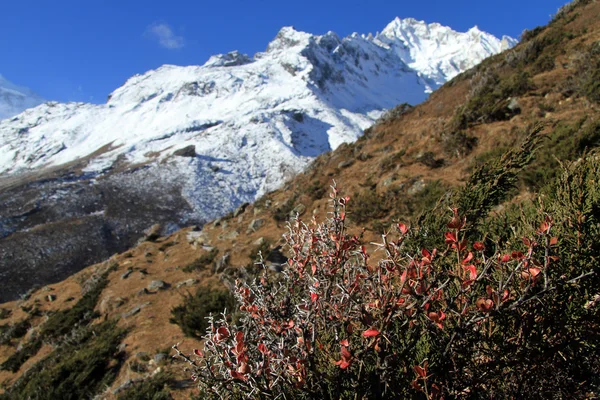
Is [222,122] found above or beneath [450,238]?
above

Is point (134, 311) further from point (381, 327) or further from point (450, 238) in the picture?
point (450, 238)

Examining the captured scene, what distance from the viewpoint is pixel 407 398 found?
1.71m

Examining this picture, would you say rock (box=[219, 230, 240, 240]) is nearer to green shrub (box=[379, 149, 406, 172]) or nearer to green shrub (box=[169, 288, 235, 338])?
green shrub (box=[169, 288, 235, 338])

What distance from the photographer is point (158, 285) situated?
899 centimetres

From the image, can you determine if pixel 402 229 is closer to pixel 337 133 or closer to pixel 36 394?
pixel 36 394

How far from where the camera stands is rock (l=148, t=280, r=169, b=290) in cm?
891

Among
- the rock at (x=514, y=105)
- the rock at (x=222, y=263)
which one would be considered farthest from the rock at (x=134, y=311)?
the rock at (x=514, y=105)

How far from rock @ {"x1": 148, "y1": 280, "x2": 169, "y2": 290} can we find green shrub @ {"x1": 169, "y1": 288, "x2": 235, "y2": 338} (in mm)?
2414

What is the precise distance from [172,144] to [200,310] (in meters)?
67.9

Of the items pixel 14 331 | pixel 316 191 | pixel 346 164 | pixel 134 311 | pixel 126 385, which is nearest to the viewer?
pixel 126 385

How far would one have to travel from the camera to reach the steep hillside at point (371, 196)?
574 centimetres

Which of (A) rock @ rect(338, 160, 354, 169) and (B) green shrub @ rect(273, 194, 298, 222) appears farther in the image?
(A) rock @ rect(338, 160, 354, 169)

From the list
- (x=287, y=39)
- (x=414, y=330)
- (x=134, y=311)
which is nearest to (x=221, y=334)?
(x=414, y=330)

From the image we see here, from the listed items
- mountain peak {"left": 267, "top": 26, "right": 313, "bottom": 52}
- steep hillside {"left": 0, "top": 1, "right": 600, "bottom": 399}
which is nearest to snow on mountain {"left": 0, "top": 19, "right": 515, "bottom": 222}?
mountain peak {"left": 267, "top": 26, "right": 313, "bottom": 52}
